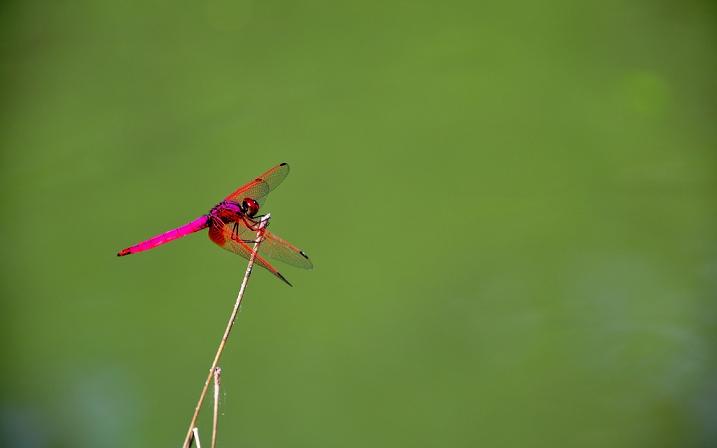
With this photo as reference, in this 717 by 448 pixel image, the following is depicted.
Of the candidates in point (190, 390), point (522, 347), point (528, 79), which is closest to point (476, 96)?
point (528, 79)

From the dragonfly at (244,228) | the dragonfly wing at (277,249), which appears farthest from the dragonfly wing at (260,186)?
the dragonfly wing at (277,249)

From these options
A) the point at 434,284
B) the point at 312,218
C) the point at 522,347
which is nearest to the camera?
the point at 522,347

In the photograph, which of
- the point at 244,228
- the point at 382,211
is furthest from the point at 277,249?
the point at 382,211

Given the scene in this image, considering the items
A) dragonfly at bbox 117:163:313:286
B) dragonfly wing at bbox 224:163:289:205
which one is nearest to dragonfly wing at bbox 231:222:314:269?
dragonfly at bbox 117:163:313:286

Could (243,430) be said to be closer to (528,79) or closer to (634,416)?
(634,416)

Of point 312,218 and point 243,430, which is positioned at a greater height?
point 312,218

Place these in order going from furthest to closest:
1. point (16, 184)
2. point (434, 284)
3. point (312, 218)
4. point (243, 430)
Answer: point (16, 184) < point (312, 218) < point (434, 284) < point (243, 430)

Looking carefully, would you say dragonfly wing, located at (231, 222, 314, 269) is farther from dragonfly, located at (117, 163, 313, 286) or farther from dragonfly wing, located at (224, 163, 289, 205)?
dragonfly wing, located at (224, 163, 289, 205)
